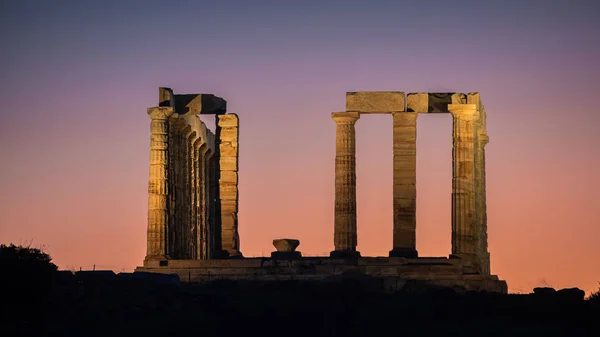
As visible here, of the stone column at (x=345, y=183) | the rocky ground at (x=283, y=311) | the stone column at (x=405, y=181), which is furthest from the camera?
the stone column at (x=345, y=183)

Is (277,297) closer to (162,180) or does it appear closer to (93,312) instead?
(93,312)

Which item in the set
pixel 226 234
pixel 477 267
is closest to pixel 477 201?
pixel 477 267

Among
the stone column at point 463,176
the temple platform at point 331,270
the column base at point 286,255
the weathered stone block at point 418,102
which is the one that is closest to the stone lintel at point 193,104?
the column base at point 286,255

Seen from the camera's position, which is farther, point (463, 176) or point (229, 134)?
point (229, 134)

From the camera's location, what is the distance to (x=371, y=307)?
8162cm

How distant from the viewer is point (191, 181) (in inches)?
3932

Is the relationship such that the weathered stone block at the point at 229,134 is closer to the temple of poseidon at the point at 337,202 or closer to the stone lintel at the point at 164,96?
the temple of poseidon at the point at 337,202

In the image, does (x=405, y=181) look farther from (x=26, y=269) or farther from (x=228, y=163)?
(x=26, y=269)

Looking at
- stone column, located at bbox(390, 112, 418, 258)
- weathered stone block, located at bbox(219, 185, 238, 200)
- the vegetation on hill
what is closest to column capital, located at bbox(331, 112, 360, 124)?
stone column, located at bbox(390, 112, 418, 258)

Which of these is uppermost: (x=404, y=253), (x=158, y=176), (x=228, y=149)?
(x=228, y=149)

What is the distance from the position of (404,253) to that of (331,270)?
211 inches

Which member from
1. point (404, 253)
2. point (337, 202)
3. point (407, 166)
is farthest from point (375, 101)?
point (404, 253)

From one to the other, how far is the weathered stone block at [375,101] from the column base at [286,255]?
704 cm

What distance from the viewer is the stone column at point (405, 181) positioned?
96.4m
